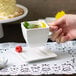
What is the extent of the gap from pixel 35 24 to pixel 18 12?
0.18 m

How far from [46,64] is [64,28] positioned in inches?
5.7

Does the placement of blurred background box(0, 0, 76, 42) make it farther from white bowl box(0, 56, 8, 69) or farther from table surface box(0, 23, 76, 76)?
white bowl box(0, 56, 8, 69)

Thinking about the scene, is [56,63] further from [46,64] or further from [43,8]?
[43,8]

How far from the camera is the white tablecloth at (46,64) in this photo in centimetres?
50

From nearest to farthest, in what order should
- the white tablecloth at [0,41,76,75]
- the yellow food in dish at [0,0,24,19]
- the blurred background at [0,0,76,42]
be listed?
the white tablecloth at [0,41,76,75] → the yellow food in dish at [0,0,24,19] → the blurred background at [0,0,76,42]

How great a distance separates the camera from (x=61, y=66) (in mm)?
520

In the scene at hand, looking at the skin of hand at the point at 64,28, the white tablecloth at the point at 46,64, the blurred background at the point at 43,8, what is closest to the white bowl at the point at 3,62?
the white tablecloth at the point at 46,64

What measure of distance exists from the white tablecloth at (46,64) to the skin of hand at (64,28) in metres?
0.03

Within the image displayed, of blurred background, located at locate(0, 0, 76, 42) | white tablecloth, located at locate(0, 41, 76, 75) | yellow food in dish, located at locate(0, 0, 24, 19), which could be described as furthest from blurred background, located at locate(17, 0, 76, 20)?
white tablecloth, located at locate(0, 41, 76, 75)

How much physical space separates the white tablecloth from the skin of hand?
0.03 m

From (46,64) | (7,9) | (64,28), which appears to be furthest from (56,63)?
(7,9)

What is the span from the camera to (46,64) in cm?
53

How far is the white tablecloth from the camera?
50 cm

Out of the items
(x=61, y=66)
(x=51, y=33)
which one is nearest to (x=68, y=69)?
(x=61, y=66)
